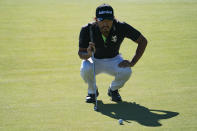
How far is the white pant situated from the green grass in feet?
0.97

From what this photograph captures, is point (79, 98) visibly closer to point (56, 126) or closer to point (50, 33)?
point (56, 126)

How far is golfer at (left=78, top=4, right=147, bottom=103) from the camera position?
6246mm

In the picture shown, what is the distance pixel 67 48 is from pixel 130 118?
4226 millimetres

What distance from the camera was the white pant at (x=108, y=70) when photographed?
649cm

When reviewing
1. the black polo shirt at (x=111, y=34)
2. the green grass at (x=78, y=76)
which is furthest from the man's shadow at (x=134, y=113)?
the black polo shirt at (x=111, y=34)

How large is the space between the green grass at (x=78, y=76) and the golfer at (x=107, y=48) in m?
0.38

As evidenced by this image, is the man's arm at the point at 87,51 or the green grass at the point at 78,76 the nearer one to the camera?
the green grass at the point at 78,76

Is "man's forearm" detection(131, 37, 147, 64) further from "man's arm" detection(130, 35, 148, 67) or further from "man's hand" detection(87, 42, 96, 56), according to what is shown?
"man's hand" detection(87, 42, 96, 56)

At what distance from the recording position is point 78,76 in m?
7.87

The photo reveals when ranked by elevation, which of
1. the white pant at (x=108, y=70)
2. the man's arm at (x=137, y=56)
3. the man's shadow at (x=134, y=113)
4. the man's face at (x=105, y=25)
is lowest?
the man's shadow at (x=134, y=113)

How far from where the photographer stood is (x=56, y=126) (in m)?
5.65

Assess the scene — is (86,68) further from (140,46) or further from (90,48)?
(140,46)

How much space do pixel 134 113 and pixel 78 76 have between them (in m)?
2.00

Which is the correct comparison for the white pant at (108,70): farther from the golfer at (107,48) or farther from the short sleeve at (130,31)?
the short sleeve at (130,31)
